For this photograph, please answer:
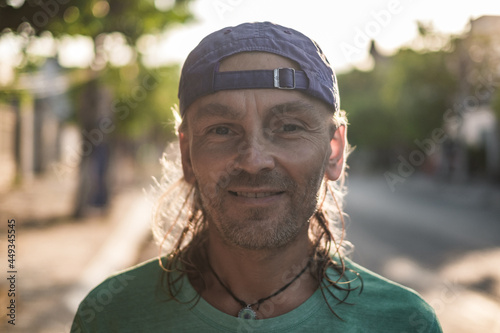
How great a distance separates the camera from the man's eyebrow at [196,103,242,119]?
79.1 inches

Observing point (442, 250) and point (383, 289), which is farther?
point (442, 250)

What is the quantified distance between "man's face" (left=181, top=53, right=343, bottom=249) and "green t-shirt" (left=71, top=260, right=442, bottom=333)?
279 millimetres

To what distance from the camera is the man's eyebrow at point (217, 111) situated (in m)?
2.01

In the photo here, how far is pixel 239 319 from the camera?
1.95 metres

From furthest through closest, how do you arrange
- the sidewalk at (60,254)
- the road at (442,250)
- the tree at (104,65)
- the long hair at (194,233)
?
the tree at (104,65), the road at (442,250), the sidewalk at (60,254), the long hair at (194,233)

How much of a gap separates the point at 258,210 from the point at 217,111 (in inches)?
16.3

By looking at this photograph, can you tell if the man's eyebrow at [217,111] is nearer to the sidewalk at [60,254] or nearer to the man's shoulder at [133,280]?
the man's shoulder at [133,280]

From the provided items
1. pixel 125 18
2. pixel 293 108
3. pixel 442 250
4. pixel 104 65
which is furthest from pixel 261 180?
pixel 104 65

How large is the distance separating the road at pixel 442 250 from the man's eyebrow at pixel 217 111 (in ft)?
15.0

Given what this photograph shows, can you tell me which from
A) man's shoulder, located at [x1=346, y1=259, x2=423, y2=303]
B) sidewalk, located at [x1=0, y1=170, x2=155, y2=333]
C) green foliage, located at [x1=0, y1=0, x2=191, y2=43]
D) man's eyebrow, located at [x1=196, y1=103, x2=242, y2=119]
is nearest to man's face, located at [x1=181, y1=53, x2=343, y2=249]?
man's eyebrow, located at [x1=196, y1=103, x2=242, y2=119]

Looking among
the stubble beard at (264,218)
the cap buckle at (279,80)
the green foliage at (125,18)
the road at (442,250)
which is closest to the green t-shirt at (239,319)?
the stubble beard at (264,218)

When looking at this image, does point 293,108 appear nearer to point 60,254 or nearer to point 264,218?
point 264,218

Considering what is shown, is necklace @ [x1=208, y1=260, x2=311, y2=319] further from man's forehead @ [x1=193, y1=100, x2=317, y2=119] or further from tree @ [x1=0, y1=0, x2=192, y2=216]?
tree @ [x1=0, y1=0, x2=192, y2=216]

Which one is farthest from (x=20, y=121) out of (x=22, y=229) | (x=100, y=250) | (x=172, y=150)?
(x=172, y=150)
